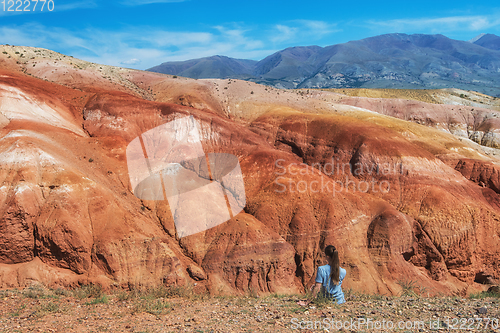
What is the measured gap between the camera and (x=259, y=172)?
26125 millimetres

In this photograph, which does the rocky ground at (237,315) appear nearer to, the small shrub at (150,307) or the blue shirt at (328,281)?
the small shrub at (150,307)

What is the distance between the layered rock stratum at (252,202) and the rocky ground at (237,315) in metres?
5.84

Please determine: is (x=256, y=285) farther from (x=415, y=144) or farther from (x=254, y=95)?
(x=254, y=95)

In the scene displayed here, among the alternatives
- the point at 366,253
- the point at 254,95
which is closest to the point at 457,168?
the point at 366,253

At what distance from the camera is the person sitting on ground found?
8195mm

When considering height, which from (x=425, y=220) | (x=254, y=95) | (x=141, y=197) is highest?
(x=254, y=95)

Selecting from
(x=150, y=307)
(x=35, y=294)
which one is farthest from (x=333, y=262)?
(x=35, y=294)

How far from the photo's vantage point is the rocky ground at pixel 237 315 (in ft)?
26.6

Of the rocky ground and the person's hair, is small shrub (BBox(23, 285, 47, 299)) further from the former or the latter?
the person's hair

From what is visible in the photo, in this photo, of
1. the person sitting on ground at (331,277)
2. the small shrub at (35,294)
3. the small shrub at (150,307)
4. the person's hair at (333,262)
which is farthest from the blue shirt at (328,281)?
the small shrub at (35,294)

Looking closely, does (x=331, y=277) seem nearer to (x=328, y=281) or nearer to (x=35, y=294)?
(x=328, y=281)

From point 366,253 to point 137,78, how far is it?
33.5 metres

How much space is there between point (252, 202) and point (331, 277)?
16.1m

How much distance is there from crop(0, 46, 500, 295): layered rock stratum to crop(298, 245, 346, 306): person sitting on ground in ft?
37.9
